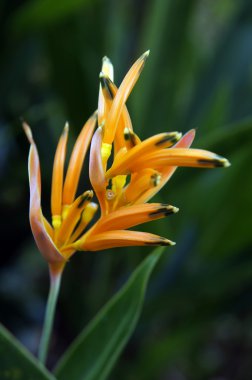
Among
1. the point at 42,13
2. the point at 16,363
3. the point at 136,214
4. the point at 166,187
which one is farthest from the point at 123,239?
the point at 42,13

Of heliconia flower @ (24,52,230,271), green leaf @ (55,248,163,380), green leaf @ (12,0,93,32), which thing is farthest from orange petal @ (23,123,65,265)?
green leaf @ (12,0,93,32)

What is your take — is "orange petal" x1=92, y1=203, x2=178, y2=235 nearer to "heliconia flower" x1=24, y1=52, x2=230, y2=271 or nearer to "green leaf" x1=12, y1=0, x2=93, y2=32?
"heliconia flower" x1=24, y1=52, x2=230, y2=271

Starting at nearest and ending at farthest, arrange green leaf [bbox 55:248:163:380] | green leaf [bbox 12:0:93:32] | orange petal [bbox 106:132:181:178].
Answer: orange petal [bbox 106:132:181:178], green leaf [bbox 55:248:163:380], green leaf [bbox 12:0:93:32]

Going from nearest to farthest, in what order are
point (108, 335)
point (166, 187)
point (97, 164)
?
point (97, 164) < point (108, 335) < point (166, 187)

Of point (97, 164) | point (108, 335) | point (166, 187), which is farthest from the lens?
point (166, 187)

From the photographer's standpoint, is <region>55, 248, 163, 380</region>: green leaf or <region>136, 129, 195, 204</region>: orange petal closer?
<region>136, 129, 195, 204</region>: orange petal

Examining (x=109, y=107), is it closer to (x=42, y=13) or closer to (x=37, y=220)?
(x=37, y=220)

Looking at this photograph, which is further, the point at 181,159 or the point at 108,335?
the point at 108,335
